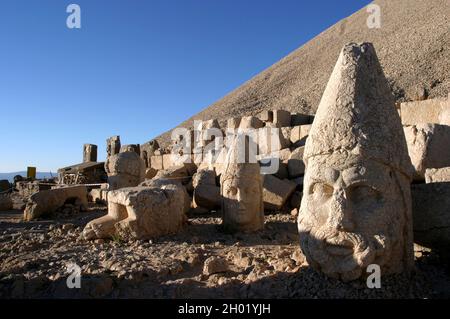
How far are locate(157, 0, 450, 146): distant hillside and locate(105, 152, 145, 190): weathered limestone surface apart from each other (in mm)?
11163

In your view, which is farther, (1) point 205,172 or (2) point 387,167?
(1) point 205,172

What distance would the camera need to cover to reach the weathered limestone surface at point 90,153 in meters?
19.6

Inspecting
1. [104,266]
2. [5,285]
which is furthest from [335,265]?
[5,285]

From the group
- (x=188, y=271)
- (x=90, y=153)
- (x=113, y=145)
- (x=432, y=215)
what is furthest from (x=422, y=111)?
(x=90, y=153)

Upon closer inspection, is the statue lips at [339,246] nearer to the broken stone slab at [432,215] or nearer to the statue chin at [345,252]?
the statue chin at [345,252]

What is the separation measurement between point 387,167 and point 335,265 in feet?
3.07

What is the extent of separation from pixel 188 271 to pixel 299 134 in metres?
6.41

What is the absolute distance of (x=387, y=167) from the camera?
3443 mm

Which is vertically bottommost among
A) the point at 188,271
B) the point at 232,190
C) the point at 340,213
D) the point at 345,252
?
the point at 188,271

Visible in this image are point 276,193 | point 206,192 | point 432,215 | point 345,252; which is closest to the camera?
point 345,252

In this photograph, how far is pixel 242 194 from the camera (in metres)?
6.21

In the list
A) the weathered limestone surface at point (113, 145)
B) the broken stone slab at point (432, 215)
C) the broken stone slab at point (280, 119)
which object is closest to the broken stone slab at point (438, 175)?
the broken stone slab at point (432, 215)

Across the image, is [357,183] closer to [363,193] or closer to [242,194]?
[363,193]
